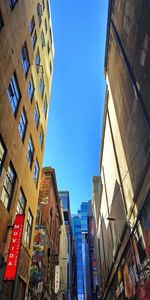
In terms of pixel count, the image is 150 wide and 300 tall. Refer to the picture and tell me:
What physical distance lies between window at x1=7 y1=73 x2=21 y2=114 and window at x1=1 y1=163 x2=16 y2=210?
3.52m

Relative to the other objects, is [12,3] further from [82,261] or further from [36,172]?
[82,261]

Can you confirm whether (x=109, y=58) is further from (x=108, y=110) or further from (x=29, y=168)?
(x=29, y=168)

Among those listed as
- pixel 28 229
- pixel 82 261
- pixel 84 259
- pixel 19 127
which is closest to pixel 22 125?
pixel 19 127

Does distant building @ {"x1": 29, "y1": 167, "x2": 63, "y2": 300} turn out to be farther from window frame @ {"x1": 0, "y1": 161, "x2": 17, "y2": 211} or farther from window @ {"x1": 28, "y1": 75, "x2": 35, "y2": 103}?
window @ {"x1": 28, "y1": 75, "x2": 35, "y2": 103}

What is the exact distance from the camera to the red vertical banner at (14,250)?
413 inches

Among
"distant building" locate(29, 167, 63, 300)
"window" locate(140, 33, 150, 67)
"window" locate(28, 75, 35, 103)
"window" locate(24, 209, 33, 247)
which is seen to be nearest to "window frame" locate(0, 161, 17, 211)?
"window" locate(24, 209, 33, 247)

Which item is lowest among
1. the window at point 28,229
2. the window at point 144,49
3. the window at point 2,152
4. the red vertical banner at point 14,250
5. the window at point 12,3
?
the red vertical banner at point 14,250

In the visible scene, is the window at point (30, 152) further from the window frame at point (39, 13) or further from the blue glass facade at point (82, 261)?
the blue glass facade at point (82, 261)

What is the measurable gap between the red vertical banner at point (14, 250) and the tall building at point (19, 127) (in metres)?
0.08

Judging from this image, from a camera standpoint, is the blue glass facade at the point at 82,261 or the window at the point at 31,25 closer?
the window at the point at 31,25

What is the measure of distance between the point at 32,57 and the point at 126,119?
8935 mm

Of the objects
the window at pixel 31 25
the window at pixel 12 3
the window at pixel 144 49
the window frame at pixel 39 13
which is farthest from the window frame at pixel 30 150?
the window frame at pixel 39 13

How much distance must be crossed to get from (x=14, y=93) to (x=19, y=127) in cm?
207

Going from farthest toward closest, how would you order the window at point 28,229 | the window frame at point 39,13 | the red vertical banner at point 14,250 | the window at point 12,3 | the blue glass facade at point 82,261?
the blue glass facade at point 82,261 → the window frame at point 39,13 → the window at point 28,229 → the window at point 12,3 → the red vertical banner at point 14,250
